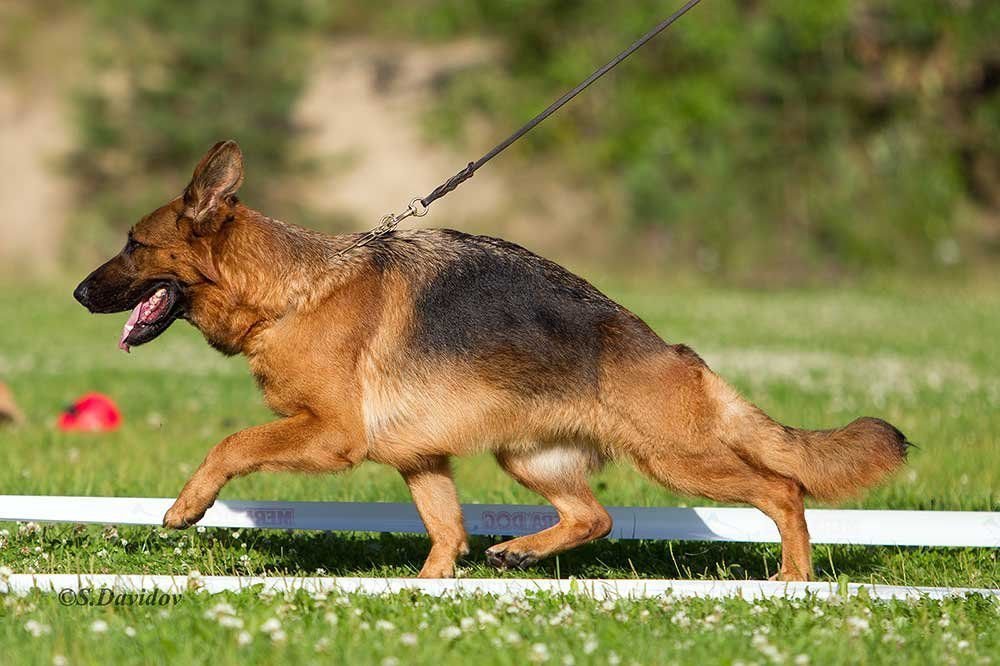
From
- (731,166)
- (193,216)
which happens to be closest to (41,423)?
(193,216)

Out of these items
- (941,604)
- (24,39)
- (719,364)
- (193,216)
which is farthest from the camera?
(24,39)

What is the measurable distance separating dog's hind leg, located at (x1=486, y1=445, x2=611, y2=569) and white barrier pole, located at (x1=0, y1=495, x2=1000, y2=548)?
122mm

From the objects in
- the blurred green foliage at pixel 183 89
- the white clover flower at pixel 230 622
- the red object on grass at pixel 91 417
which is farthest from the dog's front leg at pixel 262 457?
the blurred green foliage at pixel 183 89

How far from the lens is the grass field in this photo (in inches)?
165

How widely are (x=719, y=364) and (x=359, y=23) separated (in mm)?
26199

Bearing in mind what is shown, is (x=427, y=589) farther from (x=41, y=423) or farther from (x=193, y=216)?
(x=41, y=423)

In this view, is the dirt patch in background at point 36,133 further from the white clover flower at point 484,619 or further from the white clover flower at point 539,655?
the white clover flower at point 539,655

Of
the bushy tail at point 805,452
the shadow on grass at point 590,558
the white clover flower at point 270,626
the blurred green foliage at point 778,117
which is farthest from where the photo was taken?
the blurred green foliage at point 778,117

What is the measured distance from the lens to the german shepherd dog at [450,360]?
17.8 feet

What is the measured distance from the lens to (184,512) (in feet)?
17.1

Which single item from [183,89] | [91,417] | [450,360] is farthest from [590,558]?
[183,89]

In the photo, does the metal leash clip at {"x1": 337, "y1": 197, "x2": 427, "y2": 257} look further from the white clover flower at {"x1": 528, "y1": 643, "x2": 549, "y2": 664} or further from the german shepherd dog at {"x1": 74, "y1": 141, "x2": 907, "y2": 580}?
the white clover flower at {"x1": 528, "y1": 643, "x2": 549, "y2": 664}

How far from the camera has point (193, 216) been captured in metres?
5.48

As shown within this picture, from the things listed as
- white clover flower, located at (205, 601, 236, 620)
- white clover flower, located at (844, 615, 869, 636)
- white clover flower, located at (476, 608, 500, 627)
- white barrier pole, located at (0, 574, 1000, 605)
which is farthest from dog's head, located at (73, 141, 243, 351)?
white clover flower, located at (844, 615, 869, 636)
